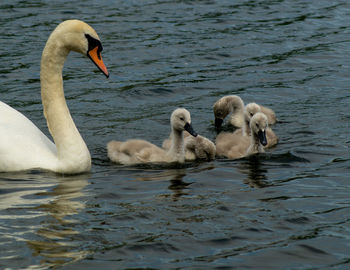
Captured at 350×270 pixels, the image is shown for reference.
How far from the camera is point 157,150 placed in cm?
1102

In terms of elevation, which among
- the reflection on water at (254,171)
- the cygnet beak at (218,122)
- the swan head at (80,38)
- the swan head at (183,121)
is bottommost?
the reflection on water at (254,171)

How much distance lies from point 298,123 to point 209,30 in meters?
5.92

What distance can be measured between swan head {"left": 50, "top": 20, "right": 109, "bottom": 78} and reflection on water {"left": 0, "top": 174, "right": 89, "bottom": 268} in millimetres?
1429

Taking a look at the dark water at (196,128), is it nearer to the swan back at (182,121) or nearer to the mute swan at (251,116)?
the mute swan at (251,116)

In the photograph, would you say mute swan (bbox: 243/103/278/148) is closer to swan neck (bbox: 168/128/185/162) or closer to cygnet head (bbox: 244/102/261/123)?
cygnet head (bbox: 244/102/261/123)

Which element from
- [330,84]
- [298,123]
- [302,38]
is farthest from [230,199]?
[302,38]

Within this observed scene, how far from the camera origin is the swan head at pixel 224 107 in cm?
1276

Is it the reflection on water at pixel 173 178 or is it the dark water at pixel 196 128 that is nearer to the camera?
the dark water at pixel 196 128

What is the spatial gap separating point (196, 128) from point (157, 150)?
6.47ft

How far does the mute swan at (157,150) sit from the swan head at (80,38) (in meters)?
1.31

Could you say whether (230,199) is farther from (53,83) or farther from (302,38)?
(302,38)

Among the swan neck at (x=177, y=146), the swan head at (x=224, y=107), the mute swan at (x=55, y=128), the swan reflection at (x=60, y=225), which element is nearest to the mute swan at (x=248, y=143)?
the swan neck at (x=177, y=146)

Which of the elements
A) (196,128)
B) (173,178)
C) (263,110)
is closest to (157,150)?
(173,178)

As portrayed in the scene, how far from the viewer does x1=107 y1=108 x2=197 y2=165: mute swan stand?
1089 centimetres
